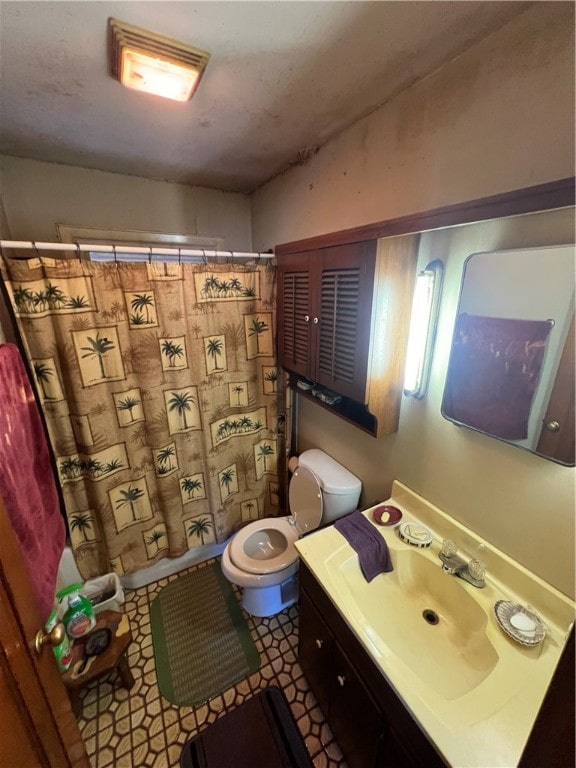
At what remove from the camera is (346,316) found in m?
1.18

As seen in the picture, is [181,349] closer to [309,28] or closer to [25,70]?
[25,70]

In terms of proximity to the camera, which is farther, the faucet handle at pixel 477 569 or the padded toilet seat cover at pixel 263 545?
the padded toilet seat cover at pixel 263 545

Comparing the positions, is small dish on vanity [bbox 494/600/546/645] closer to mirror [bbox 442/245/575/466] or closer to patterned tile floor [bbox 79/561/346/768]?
mirror [bbox 442/245/575/466]

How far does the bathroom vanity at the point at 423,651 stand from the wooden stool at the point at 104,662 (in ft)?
2.64

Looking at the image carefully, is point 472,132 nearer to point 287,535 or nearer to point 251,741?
point 287,535

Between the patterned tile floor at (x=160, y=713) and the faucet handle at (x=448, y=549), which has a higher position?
the faucet handle at (x=448, y=549)

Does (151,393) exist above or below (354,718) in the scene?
above

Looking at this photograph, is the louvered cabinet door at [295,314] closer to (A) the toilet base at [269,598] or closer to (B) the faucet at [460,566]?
(B) the faucet at [460,566]

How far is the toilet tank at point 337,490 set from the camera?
4.87 feet

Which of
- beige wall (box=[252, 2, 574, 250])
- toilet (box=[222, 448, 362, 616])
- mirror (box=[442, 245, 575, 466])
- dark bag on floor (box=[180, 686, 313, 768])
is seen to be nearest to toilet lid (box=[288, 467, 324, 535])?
toilet (box=[222, 448, 362, 616])

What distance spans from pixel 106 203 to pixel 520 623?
260 centimetres

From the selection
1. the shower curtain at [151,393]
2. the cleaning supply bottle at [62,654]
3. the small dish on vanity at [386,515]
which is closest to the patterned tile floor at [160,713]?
the cleaning supply bottle at [62,654]

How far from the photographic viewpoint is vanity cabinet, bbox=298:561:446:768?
0.77 m

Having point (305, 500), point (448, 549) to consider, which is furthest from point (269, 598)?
point (448, 549)
